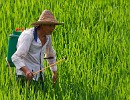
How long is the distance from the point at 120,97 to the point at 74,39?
142cm

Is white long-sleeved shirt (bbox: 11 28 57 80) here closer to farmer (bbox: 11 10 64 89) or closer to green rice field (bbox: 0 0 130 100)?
farmer (bbox: 11 10 64 89)

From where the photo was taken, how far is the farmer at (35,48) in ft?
13.3

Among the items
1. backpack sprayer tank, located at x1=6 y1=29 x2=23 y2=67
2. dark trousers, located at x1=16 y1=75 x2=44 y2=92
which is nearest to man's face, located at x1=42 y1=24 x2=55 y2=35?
backpack sprayer tank, located at x1=6 y1=29 x2=23 y2=67

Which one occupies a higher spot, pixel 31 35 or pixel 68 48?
pixel 31 35

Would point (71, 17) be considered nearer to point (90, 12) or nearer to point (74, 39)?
point (90, 12)

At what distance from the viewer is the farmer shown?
4043 mm

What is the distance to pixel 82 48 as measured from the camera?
5211mm

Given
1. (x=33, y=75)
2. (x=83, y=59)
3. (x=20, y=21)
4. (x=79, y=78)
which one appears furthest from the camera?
(x=20, y=21)

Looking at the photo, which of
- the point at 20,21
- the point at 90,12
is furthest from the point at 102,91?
the point at 90,12

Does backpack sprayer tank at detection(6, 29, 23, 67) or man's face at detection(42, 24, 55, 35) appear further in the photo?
backpack sprayer tank at detection(6, 29, 23, 67)

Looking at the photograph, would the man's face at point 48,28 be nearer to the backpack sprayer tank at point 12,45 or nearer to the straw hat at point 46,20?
the straw hat at point 46,20

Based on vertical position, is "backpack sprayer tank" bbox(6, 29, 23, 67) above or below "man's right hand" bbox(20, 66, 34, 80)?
above

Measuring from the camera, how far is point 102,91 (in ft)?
13.9

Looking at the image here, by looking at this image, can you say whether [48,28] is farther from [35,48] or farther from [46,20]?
[35,48]
